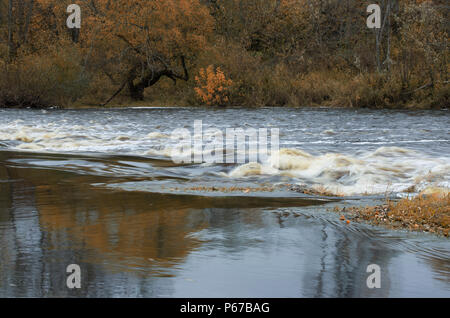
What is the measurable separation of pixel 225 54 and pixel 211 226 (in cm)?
3205

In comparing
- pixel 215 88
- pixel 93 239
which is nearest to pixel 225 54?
pixel 215 88

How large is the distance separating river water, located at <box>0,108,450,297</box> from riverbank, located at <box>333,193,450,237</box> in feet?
0.65

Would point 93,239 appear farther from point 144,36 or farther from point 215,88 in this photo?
point 144,36

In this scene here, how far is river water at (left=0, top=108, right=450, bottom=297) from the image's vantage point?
4781mm

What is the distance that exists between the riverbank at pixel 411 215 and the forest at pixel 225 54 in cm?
2456

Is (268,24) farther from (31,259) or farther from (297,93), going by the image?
(31,259)

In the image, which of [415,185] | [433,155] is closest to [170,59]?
[433,155]

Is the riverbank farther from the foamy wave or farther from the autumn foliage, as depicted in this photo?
the autumn foliage

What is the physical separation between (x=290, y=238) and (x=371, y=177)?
453 centimetres

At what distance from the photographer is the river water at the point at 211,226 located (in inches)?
188

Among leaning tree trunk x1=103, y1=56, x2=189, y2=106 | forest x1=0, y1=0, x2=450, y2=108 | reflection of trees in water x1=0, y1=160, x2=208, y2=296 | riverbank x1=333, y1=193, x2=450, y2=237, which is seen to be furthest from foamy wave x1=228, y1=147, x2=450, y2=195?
leaning tree trunk x1=103, y1=56, x2=189, y2=106

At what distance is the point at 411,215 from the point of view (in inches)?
271

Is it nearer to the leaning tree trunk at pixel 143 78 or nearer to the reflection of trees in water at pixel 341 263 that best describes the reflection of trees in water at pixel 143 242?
the reflection of trees in water at pixel 341 263

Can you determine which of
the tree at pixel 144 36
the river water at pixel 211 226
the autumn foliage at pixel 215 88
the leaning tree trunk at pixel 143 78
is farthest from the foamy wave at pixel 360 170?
the leaning tree trunk at pixel 143 78
